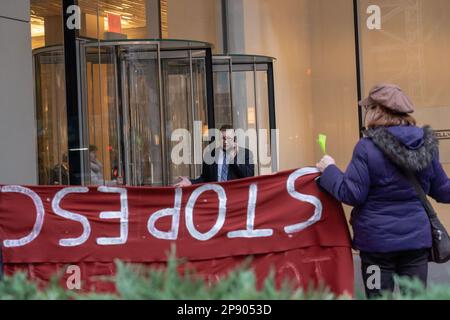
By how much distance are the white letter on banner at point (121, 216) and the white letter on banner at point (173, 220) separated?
0.59 feet

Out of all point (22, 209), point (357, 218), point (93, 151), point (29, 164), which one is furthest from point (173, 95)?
point (357, 218)

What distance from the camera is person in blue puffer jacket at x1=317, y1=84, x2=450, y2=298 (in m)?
4.86

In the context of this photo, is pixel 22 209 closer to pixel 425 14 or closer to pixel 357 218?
pixel 357 218

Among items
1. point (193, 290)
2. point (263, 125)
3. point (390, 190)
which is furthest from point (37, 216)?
point (263, 125)

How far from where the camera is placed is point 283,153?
12906 millimetres

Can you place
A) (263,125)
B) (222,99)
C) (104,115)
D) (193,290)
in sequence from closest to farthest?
(193,290) < (104,115) < (222,99) < (263,125)

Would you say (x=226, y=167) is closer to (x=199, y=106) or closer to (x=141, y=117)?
(x=141, y=117)

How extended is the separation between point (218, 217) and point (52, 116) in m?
4.87

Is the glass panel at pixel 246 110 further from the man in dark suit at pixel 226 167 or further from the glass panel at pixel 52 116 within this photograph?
the man in dark suit at pixel 226 167

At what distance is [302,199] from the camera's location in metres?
5.77

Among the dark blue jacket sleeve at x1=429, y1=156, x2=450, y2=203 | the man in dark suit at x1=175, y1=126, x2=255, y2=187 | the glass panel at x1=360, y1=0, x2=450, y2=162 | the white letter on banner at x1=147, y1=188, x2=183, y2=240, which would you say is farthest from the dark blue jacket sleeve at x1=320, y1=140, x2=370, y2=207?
the glass panel at x1=360, y1=0, x2=450, y2=162

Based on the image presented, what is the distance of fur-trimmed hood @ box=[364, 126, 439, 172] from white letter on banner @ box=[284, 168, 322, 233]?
2.91 feet

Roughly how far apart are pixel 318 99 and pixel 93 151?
13.0ft

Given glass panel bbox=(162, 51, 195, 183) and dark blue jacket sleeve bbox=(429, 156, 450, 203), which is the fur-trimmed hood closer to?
dark blue jacket sleeve bbox=(429, 156, 450, 203)
